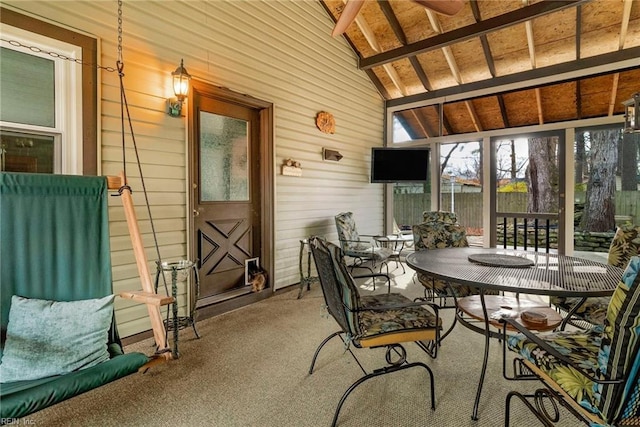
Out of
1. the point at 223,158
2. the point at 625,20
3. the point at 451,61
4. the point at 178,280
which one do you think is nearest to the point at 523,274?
the point at 178,280

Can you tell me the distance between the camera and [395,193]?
6.45 meters

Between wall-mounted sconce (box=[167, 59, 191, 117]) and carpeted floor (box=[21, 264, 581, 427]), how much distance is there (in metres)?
2.14

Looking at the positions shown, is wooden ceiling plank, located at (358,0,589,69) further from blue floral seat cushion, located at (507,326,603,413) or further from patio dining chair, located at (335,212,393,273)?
blue floral seat cushion, located at (507,326,603,413)

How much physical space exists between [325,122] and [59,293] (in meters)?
3.92

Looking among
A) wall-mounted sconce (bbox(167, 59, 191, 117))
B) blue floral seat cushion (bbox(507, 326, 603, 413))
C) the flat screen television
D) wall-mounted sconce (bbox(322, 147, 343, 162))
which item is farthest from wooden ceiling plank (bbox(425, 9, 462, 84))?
blue floral seat cushion (bbox(507, 326, 603, 413))

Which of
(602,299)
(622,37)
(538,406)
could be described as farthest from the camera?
(622,37)

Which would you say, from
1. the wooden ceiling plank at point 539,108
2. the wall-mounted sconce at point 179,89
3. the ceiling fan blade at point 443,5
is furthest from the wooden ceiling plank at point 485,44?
the wall-mounted sconce at point 179,89

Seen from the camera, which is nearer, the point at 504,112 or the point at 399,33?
the point at 399,33

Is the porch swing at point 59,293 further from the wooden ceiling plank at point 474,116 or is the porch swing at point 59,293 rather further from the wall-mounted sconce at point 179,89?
the wooden ceiling plank at point 474,116

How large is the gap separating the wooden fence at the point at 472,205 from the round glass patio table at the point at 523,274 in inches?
121

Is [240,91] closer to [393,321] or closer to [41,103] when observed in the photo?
[41,103]

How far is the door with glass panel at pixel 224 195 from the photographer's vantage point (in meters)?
3.39

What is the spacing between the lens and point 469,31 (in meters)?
4.45

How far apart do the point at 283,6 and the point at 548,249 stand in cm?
541
